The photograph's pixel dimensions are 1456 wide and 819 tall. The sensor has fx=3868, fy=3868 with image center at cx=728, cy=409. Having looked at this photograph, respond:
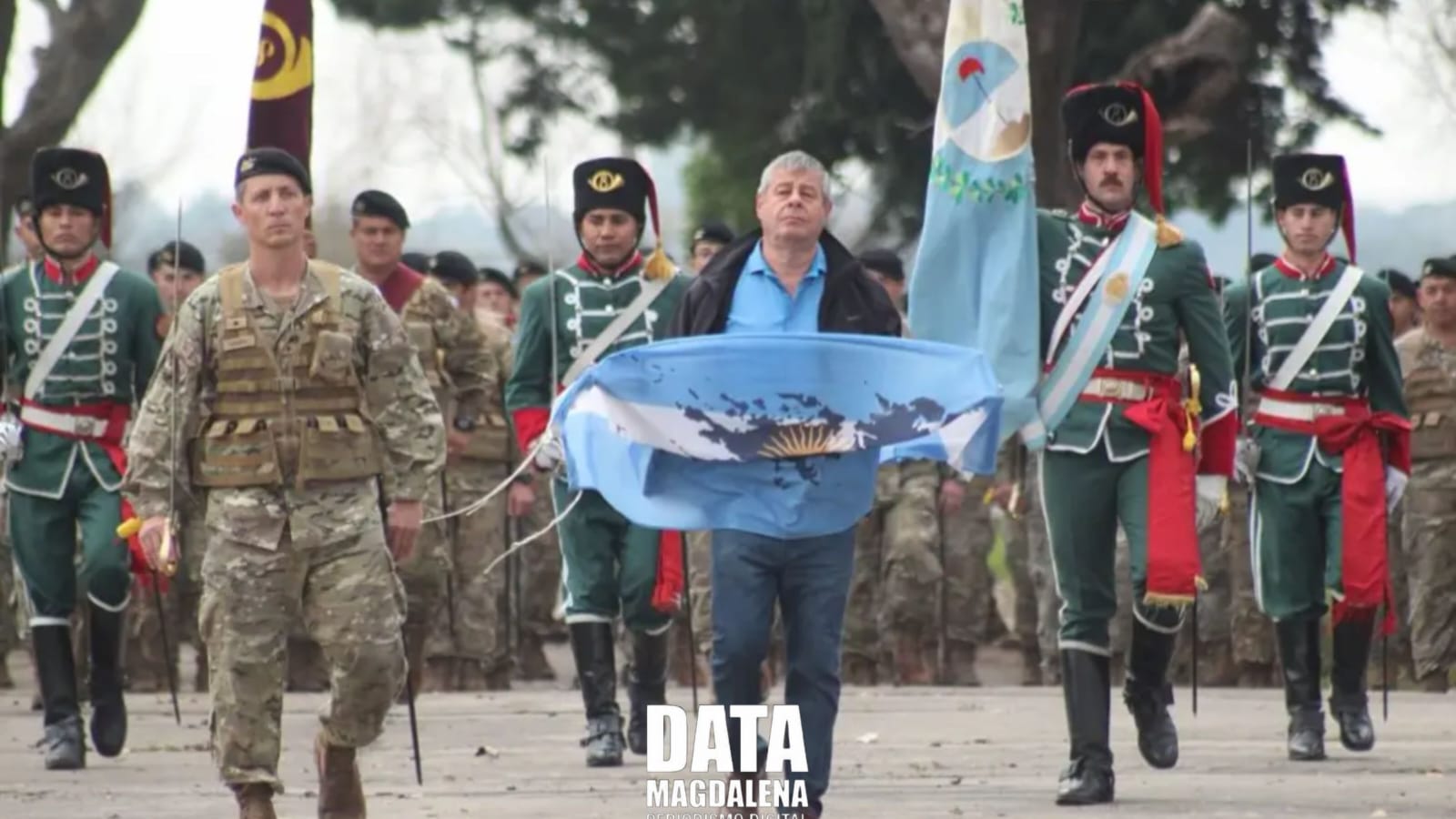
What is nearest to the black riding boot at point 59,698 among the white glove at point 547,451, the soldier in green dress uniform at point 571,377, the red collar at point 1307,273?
the soldier in green dress uniform at point 571,377

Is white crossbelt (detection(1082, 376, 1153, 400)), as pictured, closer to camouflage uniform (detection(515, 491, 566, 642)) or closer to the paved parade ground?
the paved parade ground

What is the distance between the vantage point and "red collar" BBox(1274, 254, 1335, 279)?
15.6 meters

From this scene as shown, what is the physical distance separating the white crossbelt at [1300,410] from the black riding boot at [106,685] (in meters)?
4.82

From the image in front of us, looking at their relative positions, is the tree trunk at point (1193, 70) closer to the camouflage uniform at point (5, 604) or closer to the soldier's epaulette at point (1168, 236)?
the camouflage uniform at point (5, 604)

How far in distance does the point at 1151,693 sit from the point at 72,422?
4.72m

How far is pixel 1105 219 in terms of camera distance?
1356 cm

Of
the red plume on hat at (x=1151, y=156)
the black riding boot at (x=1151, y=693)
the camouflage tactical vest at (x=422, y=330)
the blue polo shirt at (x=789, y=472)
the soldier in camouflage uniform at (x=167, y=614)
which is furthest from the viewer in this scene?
the soldier in camouflage uniform at (x=167, y=614)

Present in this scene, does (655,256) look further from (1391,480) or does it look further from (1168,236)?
(1391,480)

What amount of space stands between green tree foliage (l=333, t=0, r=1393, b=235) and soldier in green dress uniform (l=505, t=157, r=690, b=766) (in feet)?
34.9

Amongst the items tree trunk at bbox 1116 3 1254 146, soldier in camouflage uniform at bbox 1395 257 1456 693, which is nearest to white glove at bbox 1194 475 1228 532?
soldier in camouflage uniform at bbox 1395 257 1456 693

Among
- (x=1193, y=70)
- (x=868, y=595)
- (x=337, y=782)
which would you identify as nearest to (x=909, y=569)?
(x=868, y=595)

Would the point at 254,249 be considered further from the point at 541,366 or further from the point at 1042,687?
the point at 1042,687

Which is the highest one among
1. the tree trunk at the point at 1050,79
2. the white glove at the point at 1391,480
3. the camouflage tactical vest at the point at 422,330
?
the tree trunk at the point at 1050,79

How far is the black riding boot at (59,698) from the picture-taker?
1555cm
